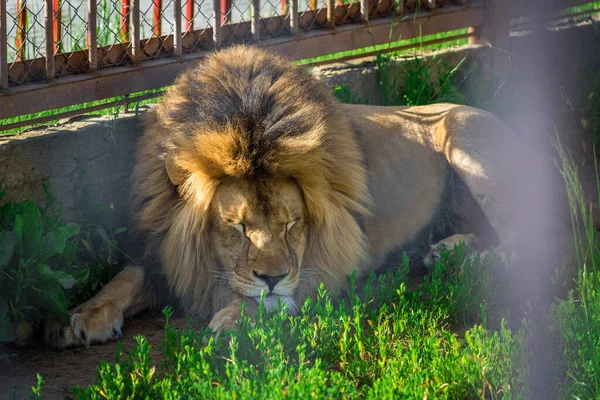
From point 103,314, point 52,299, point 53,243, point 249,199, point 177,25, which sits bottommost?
point 103,314

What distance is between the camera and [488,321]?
13.1ft

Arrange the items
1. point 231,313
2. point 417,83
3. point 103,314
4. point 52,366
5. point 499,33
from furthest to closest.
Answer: point 499,33 → point 417,83 → point 103,314 → point 231,313 → point 52,366

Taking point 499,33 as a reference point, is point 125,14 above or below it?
above

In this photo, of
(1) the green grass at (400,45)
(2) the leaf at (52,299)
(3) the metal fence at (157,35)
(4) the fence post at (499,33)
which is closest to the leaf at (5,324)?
(2) the leaf at (52,299)

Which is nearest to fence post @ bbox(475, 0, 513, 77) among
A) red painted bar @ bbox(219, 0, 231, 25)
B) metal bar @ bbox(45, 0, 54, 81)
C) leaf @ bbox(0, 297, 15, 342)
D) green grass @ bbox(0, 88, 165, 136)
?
red painted bar @ bbox(219, 0, 231, 25)

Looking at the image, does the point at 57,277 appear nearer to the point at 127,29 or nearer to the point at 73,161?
the point at 73,161

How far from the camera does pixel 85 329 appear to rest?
12.2ft

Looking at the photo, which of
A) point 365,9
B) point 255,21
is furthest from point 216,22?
point 365,9

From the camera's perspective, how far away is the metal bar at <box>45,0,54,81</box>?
14.4 feet

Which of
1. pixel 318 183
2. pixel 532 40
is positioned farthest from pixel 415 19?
pixel 318 183

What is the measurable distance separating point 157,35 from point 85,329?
1988mm

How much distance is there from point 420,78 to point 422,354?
310cm

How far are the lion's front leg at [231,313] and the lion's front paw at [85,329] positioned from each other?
0.45 m

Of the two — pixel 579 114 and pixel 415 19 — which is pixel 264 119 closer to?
pixel 415 19
